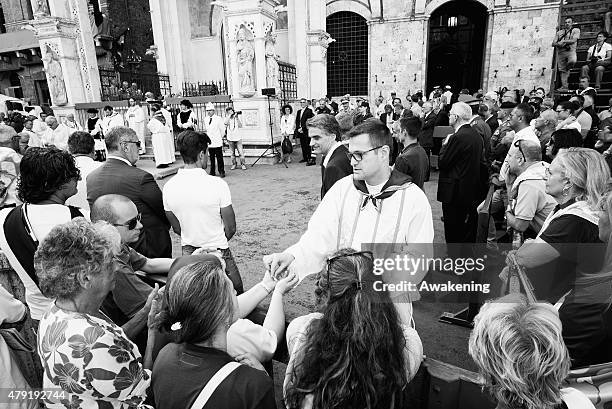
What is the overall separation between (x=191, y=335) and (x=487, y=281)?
10.5 feet

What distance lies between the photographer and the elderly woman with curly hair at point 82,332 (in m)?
1.43

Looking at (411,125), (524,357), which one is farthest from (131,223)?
(411,125)

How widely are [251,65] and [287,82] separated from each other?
10.3 feet

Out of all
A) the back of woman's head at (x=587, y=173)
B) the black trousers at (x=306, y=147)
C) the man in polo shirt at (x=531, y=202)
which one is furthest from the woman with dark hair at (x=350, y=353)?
the black trousers at (x=306, y=147)

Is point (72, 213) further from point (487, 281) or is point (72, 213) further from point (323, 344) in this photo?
point (487, 281)

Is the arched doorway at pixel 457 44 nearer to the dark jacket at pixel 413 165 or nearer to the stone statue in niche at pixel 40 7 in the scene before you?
the stone statue in niche at pixel 40 7

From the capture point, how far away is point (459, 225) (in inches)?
192

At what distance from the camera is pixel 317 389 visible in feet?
4.07

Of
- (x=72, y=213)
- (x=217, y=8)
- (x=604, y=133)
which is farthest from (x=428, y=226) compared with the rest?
(x=217, y=8)

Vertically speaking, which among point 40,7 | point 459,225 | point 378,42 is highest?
point 40,7

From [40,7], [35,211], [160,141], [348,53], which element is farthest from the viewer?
[348,53]

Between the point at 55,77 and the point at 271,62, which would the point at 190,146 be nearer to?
the point at 271,62

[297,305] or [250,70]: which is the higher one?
[250,70]

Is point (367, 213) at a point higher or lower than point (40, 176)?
lower
